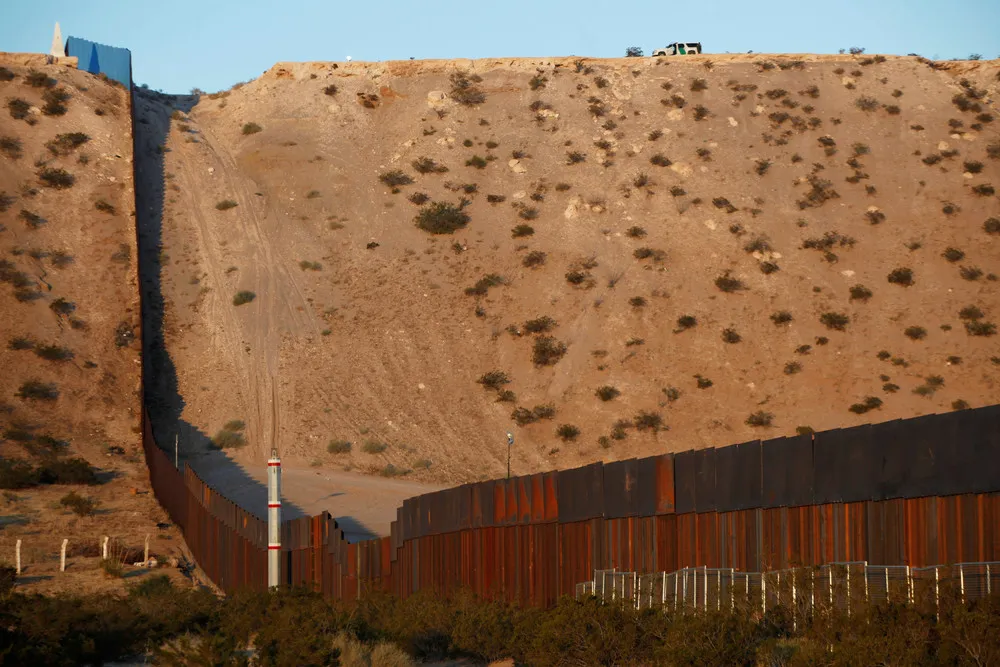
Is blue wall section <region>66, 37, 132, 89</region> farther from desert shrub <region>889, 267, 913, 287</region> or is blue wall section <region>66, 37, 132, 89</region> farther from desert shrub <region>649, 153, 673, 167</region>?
desert shrub <region>889, 267, 913, 287</region>

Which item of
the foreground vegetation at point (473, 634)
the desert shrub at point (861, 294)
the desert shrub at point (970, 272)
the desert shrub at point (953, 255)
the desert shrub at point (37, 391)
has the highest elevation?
the desert shrub at point (953, 255)

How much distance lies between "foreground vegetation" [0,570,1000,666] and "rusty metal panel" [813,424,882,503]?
189cm

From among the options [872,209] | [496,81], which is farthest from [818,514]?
[496,81]

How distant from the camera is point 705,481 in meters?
17.3

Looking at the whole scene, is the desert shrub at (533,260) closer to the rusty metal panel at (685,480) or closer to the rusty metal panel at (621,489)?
the rusty metal panel at (621,489)

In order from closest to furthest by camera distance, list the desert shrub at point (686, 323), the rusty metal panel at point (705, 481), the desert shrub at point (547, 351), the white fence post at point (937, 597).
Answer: the white fence post at point (937, 597), the rusty metal panel at point (705, 481), the desert shrub at point (547, 351), the desert shrub at point (686, 323)

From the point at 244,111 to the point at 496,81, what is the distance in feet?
44.1

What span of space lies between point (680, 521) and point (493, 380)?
30684 millimetres

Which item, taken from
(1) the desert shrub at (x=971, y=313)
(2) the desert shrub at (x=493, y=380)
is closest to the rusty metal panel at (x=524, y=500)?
(2) the desert shrub at (x=493, y=380)

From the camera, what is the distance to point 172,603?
789 inches

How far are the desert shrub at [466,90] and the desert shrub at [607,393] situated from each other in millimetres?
23831

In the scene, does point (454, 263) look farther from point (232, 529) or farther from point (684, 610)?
point (684, 610)

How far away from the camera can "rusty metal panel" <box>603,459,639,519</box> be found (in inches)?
740

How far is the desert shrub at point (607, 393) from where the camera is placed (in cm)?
4725
